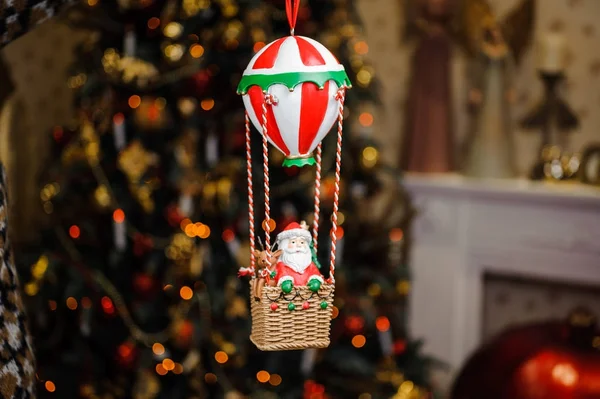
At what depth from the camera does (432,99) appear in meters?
3.47

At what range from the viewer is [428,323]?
3.59 metres

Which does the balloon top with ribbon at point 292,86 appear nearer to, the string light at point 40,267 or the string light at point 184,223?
the string light at point 184,223

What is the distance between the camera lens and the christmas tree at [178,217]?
2602 millimetres

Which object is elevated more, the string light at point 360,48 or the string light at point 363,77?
the string light at point 360,48

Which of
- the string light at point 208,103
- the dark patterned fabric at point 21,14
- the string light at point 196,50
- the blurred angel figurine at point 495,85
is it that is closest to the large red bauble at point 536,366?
the blurred angel figurine at point 495,85

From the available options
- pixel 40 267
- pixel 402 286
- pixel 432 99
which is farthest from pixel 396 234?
pixel 40 267

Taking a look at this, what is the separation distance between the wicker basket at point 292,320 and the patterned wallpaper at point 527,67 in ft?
8.38

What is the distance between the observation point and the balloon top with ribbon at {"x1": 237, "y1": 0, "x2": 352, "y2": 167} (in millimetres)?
961

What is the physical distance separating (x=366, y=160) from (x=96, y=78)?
0.99 m

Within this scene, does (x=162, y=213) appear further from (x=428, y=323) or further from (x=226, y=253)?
(x=428, y=323)

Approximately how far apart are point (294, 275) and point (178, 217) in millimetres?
1695

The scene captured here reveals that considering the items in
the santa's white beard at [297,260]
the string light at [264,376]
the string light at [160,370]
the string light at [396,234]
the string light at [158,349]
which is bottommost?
the string light at [264,376]

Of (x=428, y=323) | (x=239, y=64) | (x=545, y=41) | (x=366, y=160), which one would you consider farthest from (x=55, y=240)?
(x=545, y=41)

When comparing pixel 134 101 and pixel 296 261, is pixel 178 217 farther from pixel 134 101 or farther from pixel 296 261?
pixel 296 261
